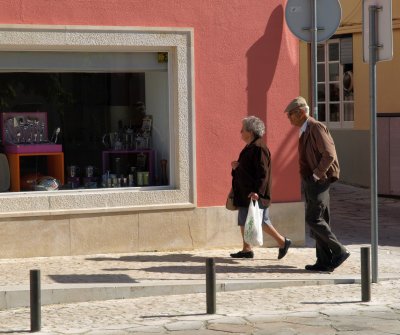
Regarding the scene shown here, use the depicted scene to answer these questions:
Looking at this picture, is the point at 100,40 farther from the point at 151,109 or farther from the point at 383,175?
the point at 383,175

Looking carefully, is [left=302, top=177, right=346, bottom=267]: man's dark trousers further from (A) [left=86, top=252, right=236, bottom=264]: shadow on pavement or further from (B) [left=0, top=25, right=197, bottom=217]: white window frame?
(B) [left=0, top=25, right=197, bottom=217]: white window frame

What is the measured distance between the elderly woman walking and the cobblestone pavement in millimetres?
441

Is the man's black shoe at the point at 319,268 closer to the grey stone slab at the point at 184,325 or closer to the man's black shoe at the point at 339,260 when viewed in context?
the man's black shoe at the point at 339,260

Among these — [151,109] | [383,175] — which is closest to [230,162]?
[151,109]

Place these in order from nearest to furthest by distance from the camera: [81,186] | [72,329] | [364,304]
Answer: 1. [72,329]
2. [364,304]
3. [81,186]

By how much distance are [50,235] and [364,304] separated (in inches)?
165

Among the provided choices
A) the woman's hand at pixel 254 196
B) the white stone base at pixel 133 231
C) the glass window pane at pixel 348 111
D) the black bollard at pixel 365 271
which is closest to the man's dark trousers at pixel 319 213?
the woman's hand at pixel 254 196

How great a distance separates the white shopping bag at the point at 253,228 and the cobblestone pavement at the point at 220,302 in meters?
0.30

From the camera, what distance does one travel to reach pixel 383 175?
20781 mm

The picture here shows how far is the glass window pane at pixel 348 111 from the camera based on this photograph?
75.0 ft

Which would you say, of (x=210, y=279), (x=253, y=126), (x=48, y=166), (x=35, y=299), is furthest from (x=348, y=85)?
(x=35, y=299)

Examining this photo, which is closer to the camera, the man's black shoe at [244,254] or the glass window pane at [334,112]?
the man's black shoe at [244,254]

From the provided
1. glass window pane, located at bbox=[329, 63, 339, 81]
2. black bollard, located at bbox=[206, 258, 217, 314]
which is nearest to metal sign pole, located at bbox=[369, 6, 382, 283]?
black bollard, located at bbox=[206, 258, 217, 314]

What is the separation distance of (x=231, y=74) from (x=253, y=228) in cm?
244
